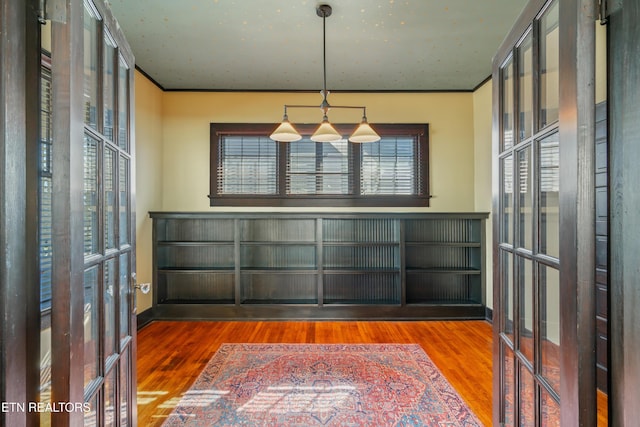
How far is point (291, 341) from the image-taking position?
3305 millimetres

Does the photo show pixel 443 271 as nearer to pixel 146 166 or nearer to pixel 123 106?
pixel 123 106

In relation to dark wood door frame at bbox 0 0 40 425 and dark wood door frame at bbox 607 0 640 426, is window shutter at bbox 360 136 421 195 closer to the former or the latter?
dark wood door frame at bbox 607 0 640 426

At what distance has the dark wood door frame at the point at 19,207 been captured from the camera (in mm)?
854

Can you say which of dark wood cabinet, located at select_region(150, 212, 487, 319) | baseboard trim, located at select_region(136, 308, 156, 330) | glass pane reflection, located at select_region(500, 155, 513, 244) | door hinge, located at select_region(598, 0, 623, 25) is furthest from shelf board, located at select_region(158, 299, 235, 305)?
door hinge, located at select_region(598, 0, 623, 25)

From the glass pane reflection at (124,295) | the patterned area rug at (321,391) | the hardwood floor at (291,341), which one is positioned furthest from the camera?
the hardwood floor at (291,341)

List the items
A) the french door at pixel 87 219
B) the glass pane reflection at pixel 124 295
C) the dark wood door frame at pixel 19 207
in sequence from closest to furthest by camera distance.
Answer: the dark wood door frame at pixel 19 207, the french door at pixel 87 219, the glass pane reflection at pixel 124 295

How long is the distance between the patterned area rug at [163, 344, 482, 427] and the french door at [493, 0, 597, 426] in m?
0.66

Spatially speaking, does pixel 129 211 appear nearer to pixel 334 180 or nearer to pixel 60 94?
pixel 60 94

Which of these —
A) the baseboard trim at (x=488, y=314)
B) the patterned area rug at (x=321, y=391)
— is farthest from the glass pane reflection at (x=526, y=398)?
the baseboard trim at (x=488, y=314)

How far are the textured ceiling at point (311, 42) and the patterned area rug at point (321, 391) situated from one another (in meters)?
2.91

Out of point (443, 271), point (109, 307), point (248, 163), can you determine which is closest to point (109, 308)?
point (109, 307)

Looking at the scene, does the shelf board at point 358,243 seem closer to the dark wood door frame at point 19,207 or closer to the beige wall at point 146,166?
the beige wall at point 146,166

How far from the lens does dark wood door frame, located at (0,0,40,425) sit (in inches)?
33.6

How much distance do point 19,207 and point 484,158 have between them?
169 inches
